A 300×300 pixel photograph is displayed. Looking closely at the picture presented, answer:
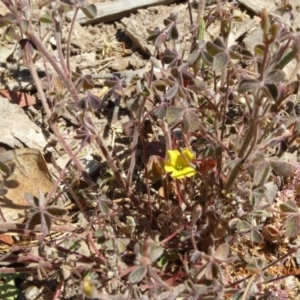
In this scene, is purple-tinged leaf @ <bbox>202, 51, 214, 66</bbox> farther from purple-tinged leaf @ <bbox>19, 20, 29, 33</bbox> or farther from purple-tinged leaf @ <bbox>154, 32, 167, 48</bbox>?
purple-tinged leaf @ <bbox>19, 20, 29, 33</bbox>

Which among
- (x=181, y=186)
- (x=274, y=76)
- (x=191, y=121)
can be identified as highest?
(x=274, y=76)

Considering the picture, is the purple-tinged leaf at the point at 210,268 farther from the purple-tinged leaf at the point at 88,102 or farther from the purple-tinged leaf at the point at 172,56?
the purple-tinged leaf at the point at 172,56

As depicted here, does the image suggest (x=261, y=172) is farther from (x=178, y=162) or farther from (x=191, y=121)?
(x=178, y=162)

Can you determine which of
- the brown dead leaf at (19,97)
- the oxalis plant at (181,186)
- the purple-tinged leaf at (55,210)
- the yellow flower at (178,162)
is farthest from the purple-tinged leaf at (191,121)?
the brown dead leaf at (19,97)

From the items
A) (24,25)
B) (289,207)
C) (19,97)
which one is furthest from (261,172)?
(19,97)

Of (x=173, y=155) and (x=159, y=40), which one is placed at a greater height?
(x=159, y=40)

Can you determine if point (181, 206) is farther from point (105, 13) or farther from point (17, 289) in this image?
point (105, 13)

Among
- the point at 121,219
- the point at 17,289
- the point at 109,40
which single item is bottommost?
the point at 17,289

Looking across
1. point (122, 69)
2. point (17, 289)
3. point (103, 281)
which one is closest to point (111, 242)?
point (103, 281)
